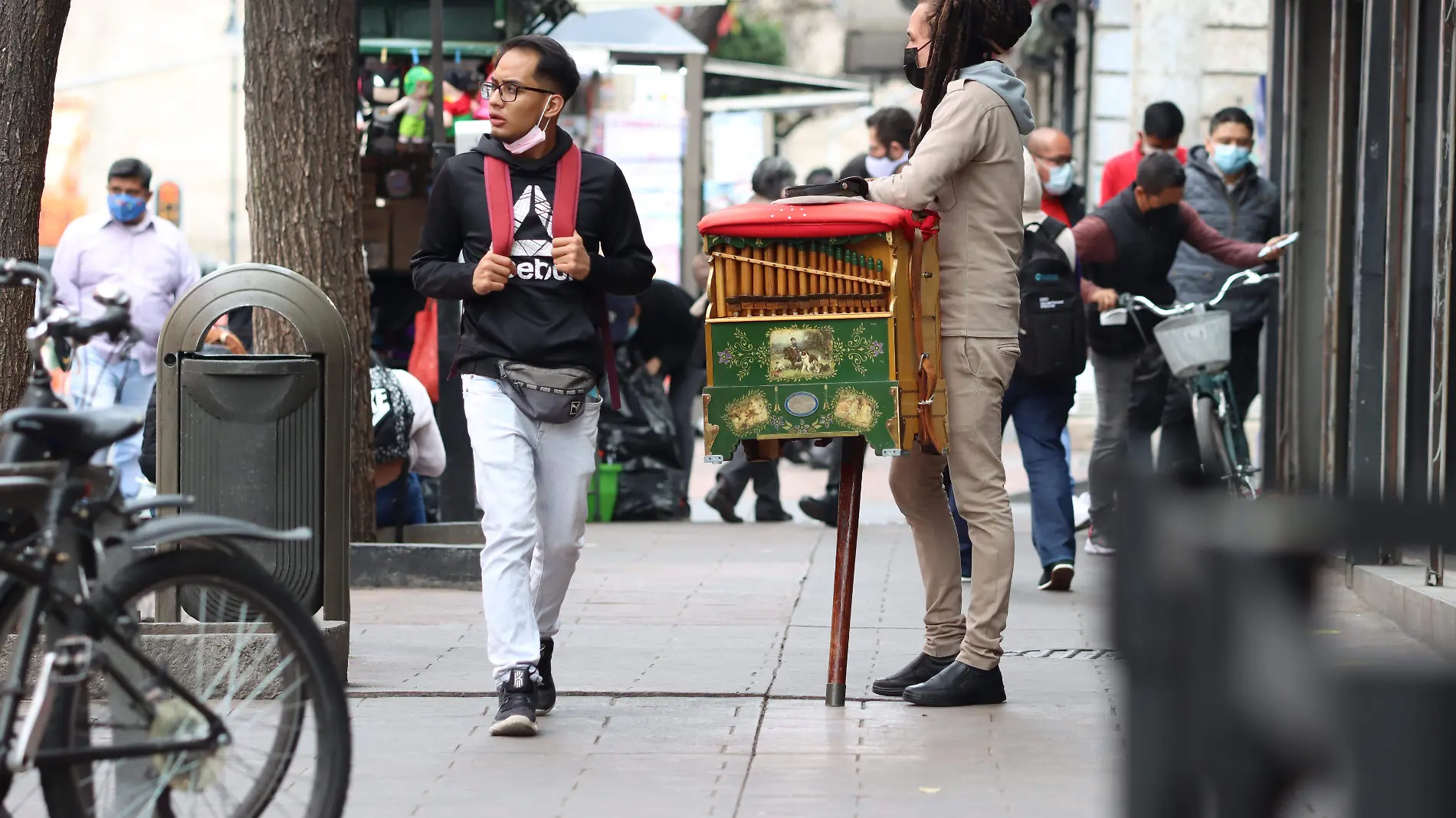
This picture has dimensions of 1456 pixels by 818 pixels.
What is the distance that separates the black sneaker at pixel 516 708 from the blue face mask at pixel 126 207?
22.6 ft

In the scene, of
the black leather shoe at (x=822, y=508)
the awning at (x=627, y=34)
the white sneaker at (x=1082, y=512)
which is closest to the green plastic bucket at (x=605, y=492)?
the black leather shoe at (x=822, y=508)

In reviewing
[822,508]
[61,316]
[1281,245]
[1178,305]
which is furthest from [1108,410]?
[61,316]

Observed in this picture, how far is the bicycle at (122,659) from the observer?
3.69m

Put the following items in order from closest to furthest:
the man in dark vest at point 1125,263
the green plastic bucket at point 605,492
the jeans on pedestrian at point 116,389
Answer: the man in dark vest at point 1125,263 < the jeans on pedestrian at point 116,389 < the green plastic bucket at point 605,492

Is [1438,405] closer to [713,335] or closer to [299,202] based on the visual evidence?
[713,335]

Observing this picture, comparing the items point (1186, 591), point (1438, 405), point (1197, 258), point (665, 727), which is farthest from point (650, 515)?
point (1186, 591)

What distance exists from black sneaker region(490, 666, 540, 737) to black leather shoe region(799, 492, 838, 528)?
18.7 feet

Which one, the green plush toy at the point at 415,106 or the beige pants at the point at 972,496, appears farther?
the green plush toy at the point at 415,106

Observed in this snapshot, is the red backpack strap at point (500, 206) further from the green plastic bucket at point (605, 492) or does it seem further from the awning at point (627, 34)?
the awning at point (627, 34)

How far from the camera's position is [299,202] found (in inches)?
320

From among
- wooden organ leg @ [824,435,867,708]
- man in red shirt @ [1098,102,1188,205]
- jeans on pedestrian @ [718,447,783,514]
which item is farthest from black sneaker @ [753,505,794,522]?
wooden organ leg @ [824,435,867,708]

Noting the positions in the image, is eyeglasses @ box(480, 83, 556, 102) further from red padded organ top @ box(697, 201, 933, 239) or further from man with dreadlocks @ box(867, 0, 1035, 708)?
man with dreadlocks @ box(867, 0, 1035, 708)

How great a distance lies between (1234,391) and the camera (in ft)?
33.4

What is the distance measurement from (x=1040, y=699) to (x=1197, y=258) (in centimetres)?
486
